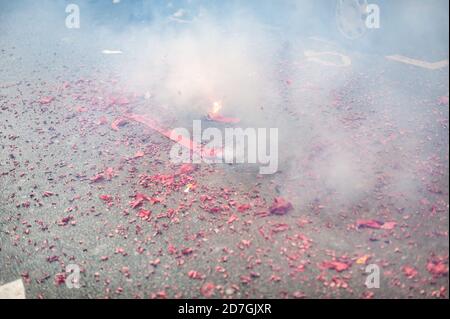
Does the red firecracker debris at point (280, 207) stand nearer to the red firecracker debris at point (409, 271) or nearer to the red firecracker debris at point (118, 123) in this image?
the red firecracker debris at point (409, 271)

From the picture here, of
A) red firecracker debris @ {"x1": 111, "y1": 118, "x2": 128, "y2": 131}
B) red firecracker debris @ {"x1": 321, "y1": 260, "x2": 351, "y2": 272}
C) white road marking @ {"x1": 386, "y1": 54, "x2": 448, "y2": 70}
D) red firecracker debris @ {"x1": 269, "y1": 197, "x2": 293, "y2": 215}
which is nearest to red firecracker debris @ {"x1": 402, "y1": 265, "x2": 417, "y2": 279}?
red firecracker debris @ {"x1": 321, "y1": 260, "x2": 351, "y2": 272}

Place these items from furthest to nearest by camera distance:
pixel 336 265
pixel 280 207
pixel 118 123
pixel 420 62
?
pixel 420 62 < pixel 118 123 < pixel 280 207 < pixel 336 265

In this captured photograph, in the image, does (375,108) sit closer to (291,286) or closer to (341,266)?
(341,266)

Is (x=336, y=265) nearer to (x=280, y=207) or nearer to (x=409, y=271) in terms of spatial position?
(x=409, y=271)

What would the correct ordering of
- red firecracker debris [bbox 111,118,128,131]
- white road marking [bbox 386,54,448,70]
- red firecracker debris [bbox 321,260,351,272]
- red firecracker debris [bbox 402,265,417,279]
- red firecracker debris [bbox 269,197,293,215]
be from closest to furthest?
red firecracker debris [bbox 402,265,417,279], red firecracker debris [bbox 321,260,351,272], red firecracker debris [bbox 269,197,293,215], red firecracker debris [bbox 111,118,128,131], white road marking [bbox 386,54,448,70]

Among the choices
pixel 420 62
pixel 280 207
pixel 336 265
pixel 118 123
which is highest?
pixel 420 62

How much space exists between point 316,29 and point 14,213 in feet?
33.6

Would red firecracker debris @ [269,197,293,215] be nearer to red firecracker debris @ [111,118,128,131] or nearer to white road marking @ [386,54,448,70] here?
red firecracker debris @ [111,118,128,131]

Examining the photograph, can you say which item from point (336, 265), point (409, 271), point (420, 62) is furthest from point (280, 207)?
point (420, 62)

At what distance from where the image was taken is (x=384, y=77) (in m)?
8.00

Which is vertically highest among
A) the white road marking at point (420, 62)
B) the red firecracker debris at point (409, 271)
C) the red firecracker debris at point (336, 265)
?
the white road marking at point (420, 62)

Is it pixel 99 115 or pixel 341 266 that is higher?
pixel 99 115

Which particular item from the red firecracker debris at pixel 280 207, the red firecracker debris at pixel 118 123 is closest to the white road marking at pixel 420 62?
the red firecracker debris at pixel 280 207

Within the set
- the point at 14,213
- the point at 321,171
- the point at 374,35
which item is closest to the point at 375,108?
the point at 321,171
